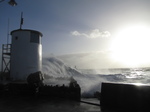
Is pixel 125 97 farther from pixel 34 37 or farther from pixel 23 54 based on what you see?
pixel 34 37

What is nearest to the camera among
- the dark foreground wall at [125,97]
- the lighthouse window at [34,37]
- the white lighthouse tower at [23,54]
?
the dark foreground wall at [125,97]

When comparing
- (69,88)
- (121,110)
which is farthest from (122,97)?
(69,88)

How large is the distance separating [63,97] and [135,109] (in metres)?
4.32

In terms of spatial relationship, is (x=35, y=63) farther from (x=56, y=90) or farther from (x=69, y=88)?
(x=69, y=88)

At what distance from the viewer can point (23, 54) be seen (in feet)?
42.9

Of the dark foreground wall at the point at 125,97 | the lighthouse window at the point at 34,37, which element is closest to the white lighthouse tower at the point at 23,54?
the lighthouse window at the point at 34,37

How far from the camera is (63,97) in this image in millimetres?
8742

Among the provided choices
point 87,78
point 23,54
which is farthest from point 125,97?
point 87,78

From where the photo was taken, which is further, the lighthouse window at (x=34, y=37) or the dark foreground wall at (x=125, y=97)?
the lighthouse window at (x=34, y=37)

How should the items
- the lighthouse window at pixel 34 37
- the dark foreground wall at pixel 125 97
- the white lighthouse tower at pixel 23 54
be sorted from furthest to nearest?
1. the lighthouse window at pixel 34 37
2. the white lighthouse tower at pixel 23 54
3. the dark foreground wall at pixel 125 97

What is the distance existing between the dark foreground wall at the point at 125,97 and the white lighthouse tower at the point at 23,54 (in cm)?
819

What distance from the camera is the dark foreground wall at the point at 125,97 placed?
529 centimetres

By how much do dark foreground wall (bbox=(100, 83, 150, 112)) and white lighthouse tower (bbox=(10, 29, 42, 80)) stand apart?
26.9 feet

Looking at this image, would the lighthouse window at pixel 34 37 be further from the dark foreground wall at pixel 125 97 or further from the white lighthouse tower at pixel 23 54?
the dark foreground wall at pixel 125 97
